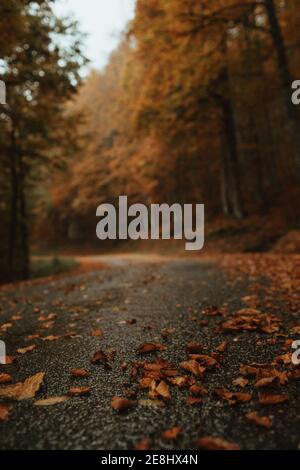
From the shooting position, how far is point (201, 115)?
13914 mm

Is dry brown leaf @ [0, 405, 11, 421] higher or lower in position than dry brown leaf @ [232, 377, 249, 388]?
lower

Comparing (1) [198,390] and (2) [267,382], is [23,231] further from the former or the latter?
(2) [267,382]

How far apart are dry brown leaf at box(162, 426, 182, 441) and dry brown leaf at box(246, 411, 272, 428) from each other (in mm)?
344

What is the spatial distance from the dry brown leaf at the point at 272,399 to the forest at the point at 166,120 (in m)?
4.82

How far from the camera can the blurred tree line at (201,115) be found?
26.9 ft

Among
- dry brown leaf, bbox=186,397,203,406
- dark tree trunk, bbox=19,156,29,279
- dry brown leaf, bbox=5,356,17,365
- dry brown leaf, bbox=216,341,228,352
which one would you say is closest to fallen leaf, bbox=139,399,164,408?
dry brown leaf, bbox=186,397,203,406

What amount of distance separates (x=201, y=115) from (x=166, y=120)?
5.45 ft

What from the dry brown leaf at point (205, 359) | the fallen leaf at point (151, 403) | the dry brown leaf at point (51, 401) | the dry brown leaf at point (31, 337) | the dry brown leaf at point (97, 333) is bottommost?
the dry brown leaf at point (31, 337)

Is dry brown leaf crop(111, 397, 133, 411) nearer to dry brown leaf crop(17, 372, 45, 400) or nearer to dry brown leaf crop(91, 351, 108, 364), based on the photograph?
dry brown leaf crop(17, 372, 45, 400)

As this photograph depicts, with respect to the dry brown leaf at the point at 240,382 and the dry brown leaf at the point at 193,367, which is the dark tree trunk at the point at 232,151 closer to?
the dry brown leaf at the point at 193,367

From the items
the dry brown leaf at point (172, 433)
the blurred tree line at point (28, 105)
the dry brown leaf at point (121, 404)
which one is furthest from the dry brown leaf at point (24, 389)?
the blurred tree line at point (28, 105)

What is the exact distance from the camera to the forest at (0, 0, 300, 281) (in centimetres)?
771

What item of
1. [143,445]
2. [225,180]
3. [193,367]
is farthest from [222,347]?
[225,180]

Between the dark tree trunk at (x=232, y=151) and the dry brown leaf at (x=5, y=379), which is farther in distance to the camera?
the dark tree trunk at (x=232, y=151)
